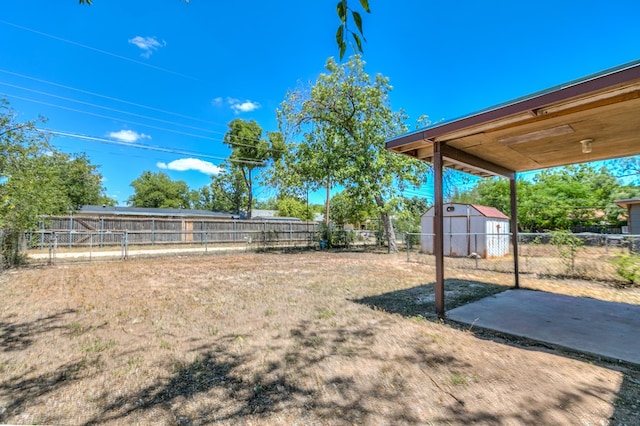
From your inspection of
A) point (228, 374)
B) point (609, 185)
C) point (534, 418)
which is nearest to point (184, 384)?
point (228, 374)

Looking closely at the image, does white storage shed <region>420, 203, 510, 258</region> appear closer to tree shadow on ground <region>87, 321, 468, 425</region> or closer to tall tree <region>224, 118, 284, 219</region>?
tree shadow on ground <region>87, 321, 468, 425</region>

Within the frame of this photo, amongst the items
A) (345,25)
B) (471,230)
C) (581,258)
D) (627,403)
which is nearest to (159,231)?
(471,230)

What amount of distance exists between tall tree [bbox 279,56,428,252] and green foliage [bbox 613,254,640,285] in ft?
25.6

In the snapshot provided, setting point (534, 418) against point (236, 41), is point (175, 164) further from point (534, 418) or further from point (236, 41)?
point (534, 418)

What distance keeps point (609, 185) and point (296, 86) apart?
20.4 m

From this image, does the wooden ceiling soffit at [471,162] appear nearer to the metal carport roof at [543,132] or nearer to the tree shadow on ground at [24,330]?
the metal carport roof at [543,132]

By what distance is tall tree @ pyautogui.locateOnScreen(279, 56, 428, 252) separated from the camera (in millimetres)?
13242

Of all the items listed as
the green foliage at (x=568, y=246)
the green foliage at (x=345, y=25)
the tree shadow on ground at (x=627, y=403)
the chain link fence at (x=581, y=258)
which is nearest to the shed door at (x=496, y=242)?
the chain link fence at (x=581, y=258)

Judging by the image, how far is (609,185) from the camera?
18391 mm

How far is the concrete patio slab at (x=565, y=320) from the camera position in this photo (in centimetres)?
303

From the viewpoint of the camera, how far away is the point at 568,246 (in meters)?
7.43

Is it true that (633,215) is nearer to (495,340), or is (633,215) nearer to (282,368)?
(495,340)

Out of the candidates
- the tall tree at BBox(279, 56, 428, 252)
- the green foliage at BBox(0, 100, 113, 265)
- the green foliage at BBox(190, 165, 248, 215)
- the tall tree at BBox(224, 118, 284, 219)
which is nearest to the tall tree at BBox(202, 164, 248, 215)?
the green foliage at BBox(190, 165, 248, 215)

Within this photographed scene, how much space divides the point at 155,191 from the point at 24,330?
1712 inches
